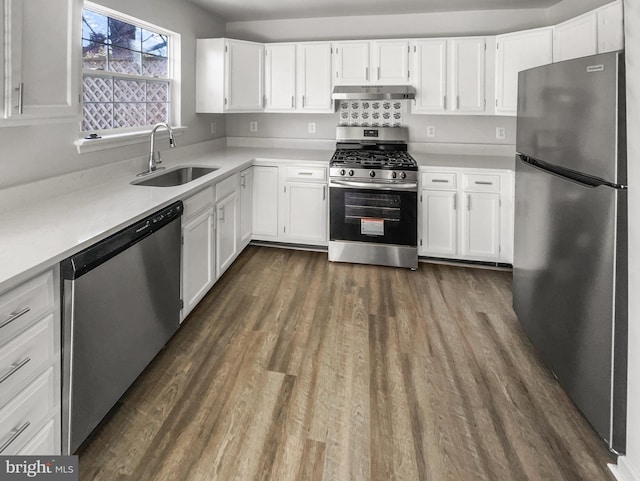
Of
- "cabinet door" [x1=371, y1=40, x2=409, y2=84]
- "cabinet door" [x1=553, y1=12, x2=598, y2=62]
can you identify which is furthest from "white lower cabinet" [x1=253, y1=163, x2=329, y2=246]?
"cabinet door" [x1=553, y1=12, x2=598, y2=62]

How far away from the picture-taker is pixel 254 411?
1.86m

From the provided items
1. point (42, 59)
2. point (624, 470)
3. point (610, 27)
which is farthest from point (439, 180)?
point (42, 59)

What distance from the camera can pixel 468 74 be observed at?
12.4ft

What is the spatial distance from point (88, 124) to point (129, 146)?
1.15 feet

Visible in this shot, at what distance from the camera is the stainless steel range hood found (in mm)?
3855

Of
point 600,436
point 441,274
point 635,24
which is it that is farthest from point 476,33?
point 600,436

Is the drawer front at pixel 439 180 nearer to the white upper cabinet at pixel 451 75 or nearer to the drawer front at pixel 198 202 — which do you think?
the white upper cabinet at pixel 451 75

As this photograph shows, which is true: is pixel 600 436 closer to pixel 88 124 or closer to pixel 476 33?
pixel 88 124

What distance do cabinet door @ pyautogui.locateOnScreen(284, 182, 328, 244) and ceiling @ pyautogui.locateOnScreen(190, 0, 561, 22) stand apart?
1.69 metres

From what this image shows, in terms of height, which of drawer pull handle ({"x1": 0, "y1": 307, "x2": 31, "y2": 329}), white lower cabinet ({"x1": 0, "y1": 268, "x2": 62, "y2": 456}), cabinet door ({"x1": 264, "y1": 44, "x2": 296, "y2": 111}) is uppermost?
cabinet door ({"x1": 264, "y1": 44, "x2": 296, "y2": 111})

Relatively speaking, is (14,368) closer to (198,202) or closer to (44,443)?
(44,443)

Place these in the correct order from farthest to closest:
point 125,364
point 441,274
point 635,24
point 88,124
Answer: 1. point 441,274
2. point 88,124
3. point 125,364
4. point 635,24

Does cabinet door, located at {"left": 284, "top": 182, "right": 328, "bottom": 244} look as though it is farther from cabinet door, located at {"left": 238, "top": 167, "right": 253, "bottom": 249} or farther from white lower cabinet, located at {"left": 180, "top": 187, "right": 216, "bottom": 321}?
white lower cabinet, located at {"left": 180, "top": 187, "right": 216, "bottom": 321}

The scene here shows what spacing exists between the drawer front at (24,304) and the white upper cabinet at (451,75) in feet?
11.6
